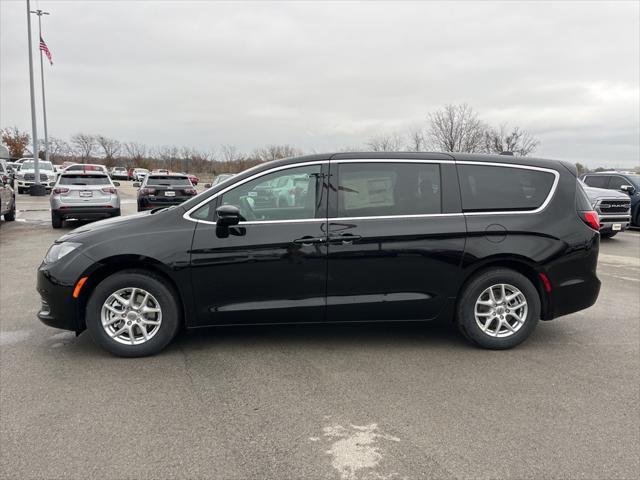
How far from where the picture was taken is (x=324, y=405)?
11.5ft

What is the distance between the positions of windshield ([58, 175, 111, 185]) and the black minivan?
999 centimetres

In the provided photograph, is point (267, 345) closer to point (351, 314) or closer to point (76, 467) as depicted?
point (351, 314)

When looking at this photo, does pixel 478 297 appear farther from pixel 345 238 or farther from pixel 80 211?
pixel 80 211

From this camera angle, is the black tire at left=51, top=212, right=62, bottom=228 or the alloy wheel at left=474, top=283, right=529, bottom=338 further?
the black tire at left=51, top=212, right=62, bottom=228

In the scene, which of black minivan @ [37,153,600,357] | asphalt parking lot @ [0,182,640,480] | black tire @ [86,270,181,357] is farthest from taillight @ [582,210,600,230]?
black tire @ [86,270,181,357]

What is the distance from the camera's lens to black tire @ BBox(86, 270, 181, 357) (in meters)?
4.27

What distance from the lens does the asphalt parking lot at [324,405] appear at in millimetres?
2801

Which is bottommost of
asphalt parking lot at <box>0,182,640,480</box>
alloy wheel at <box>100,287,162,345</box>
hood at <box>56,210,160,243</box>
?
asphalt parking lot at <box>0,182,640,480</box>

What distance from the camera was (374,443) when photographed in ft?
9.87

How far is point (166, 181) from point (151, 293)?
12313 millimetres

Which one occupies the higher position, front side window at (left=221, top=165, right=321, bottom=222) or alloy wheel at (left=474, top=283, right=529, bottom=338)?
front side window at (left=221, top=165, right=321, bottom=222)

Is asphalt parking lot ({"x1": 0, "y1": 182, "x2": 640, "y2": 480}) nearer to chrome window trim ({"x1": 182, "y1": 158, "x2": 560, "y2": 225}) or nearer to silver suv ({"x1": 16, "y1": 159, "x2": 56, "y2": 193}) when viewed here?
chrome window trim ({"x1": 182, "y1": 158, "x2": 560, "y2": 225})

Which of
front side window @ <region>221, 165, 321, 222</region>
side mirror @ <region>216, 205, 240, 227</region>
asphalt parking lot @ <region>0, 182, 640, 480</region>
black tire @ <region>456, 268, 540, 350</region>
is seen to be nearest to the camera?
asphalt parking lot @ <region>0, 182, 640, 480</region>

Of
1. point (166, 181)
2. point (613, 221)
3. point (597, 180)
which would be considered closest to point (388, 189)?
point (613, 221)
